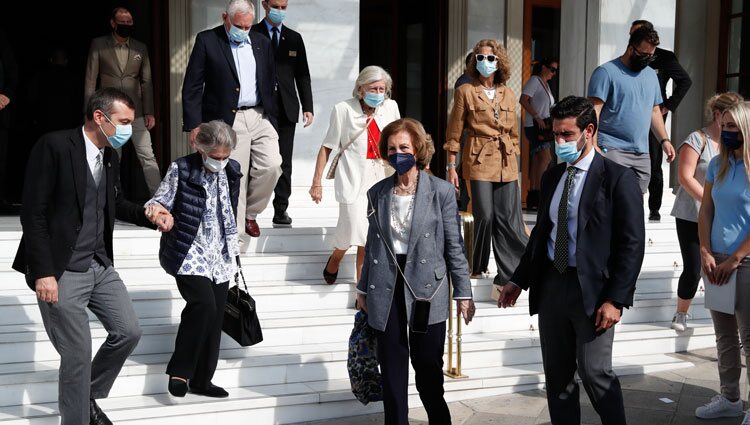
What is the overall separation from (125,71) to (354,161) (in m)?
2.77

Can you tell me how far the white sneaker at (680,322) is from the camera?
24.7 feet

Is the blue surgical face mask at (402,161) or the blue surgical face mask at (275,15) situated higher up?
the blue surgical face mask at (275,15)

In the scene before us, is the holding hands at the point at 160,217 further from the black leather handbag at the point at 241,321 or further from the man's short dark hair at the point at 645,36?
the man's short dark hair at the point at 645,36

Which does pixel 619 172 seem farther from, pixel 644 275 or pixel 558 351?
pixel 644 275

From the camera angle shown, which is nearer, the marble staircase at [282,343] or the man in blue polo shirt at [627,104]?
the marble staircase at [282,343]

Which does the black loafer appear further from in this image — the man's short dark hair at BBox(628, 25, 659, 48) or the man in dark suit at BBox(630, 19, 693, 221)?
the man in dark suit at BBox(630, 19, 693, 221)

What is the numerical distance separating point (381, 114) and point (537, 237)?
100.0 inches

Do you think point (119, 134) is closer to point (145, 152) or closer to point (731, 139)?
point (731, 139)

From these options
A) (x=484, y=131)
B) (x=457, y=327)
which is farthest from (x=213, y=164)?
(x=484, y=131)

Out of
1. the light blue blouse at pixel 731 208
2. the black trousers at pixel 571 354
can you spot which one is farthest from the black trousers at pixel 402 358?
the light blue blouse at pixel 731 208

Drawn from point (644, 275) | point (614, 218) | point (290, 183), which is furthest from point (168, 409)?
point (644, 275)

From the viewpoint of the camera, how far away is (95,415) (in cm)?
516

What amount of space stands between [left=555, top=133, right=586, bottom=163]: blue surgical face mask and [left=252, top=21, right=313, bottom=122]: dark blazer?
3749mm

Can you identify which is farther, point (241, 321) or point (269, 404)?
point (241, 321)
